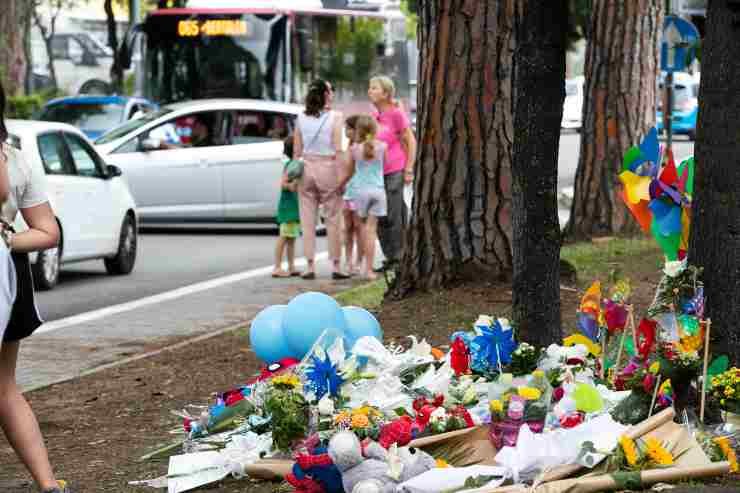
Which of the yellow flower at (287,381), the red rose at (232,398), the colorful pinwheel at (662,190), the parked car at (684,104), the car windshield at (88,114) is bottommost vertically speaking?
the parked car at (684,104)

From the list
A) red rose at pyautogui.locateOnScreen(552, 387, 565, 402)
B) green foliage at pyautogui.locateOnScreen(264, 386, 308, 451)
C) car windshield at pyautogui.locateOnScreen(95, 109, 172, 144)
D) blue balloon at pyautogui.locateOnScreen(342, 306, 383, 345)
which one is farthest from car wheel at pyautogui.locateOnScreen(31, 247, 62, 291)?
red rose at pyautogui.locateOnScreen(552, 387, 565, 402)

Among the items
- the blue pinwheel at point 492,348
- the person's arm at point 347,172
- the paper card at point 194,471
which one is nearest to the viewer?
the paper card at point 194,471

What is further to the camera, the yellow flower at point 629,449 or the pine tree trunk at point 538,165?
the pine tree trunk at point 538,165

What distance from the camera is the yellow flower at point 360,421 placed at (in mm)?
5953

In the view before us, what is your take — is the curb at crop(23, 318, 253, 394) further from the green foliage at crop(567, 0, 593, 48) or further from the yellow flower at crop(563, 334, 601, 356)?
the green foliage at crop(567, 0, 593, 48)

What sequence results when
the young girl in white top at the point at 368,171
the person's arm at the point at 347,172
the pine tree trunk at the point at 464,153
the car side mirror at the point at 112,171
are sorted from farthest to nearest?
1. the car side mirror at the point at 112,171
2. the person's arm at the point at 347,172
3. the young girl in white top at the point at 368,171
4. the pine tree trunk at the point at 464,153

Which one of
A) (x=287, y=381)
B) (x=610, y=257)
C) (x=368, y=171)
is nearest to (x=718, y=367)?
(x=287, y=381)

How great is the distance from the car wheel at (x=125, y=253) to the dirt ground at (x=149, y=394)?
5.52 meters

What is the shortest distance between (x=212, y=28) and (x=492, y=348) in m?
20.5

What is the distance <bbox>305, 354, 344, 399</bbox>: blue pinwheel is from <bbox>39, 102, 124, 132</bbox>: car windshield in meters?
21.0

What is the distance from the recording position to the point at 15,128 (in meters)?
14.9

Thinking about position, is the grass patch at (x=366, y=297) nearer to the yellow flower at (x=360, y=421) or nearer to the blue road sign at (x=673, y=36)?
the yellow flower at (x=360, y=421)

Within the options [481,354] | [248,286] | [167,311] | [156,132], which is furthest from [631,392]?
[156,132]

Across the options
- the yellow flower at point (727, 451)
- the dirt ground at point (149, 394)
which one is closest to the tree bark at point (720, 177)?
the yellow flower at point (727, 451)
